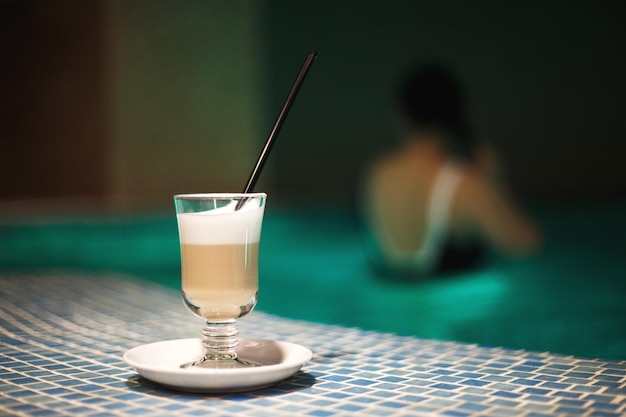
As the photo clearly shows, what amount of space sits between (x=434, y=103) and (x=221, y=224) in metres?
3.15

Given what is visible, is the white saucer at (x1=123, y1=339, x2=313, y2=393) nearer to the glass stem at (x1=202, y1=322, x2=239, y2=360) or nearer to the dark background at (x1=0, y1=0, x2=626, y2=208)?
the glass stem at (x1=202, y1=322, x2=239, y2=360)

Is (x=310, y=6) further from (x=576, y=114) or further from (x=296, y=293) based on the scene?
(x=296, y=293)

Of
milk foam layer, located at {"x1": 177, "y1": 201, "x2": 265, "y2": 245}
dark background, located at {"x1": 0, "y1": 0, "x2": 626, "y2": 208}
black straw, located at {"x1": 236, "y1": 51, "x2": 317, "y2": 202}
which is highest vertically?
dark background, located at {"x1": 0, "y1": 0, "x2": 626, "y2": 208}

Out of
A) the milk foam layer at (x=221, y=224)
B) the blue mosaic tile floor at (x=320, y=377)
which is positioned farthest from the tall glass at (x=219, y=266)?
the blue mosaic tile floor at (x=320, y=377)

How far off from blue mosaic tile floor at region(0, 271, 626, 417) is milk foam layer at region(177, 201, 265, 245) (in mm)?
274

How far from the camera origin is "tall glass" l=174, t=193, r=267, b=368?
1.42 metres

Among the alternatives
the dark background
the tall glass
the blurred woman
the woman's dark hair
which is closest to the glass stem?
the tall glass

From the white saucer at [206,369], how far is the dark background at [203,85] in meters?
6.52

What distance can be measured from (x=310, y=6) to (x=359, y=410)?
7.89m

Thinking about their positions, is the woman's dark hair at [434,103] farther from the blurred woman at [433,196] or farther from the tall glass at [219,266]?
the tall glass at [219,266]

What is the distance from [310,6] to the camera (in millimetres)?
8695

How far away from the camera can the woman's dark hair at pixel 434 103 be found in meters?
4.34

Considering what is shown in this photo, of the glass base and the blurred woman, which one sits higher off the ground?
the blurred woman

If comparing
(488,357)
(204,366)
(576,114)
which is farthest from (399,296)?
(576,114)
